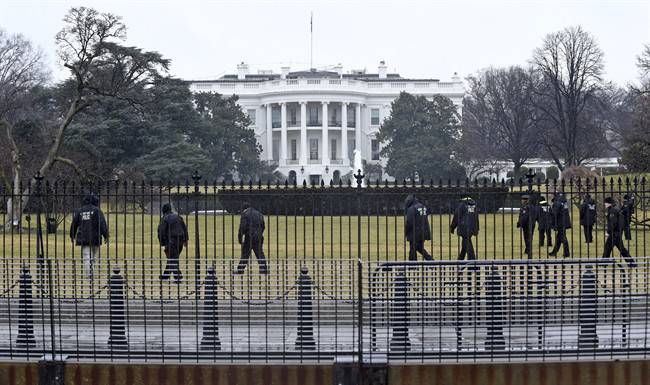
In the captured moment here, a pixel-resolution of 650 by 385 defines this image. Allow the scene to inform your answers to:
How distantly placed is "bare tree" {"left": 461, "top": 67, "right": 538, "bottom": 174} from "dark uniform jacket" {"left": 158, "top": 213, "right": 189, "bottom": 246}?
2093 inches

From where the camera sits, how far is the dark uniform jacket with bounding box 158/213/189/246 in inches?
675

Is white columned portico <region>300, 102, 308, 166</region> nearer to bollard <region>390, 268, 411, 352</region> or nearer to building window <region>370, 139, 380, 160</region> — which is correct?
building window <region>370, 139, 380, 160</region>

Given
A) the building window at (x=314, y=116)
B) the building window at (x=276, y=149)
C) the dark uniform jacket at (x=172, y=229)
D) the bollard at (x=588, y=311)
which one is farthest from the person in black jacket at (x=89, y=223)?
the building window at (x=276, y=149)

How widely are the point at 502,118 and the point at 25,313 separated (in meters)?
66.9

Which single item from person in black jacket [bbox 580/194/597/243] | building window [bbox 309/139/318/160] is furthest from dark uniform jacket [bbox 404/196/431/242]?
building window [bbox 309/139/318/160]

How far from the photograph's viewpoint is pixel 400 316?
31.7 feet

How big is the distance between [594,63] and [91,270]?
192 feet

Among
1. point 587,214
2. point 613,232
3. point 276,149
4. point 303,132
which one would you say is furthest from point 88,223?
point 276,149

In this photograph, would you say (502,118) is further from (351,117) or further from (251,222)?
(251,222)

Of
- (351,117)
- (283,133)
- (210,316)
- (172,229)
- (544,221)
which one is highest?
(351,117)

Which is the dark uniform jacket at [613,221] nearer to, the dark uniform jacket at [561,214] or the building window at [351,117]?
the dark uniform jacket at [561,214]

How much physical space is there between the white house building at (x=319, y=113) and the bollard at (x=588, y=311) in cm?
8508

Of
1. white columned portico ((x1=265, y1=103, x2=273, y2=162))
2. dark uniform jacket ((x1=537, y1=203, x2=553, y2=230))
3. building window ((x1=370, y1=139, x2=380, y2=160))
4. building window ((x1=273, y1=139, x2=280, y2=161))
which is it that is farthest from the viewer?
building window ((x1=273, y1=139, x2=280, y2=161))

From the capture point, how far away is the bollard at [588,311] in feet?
31.3
